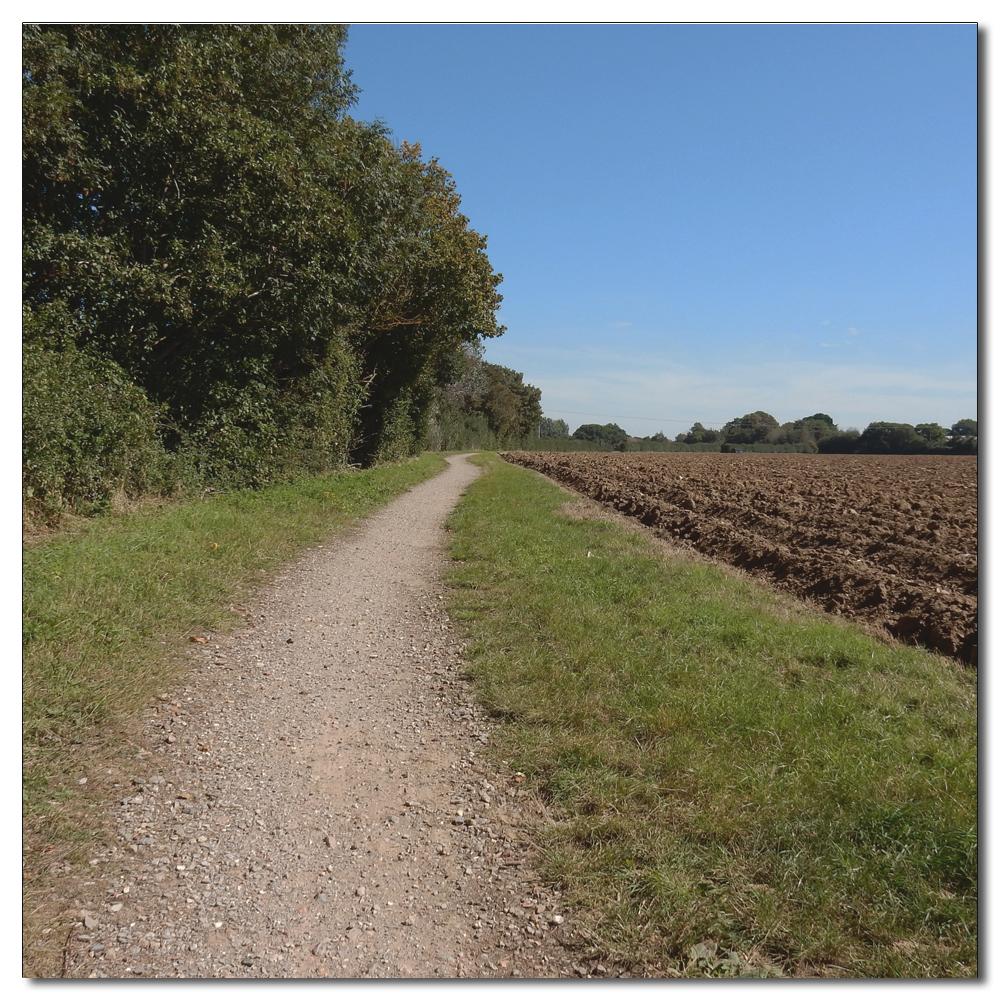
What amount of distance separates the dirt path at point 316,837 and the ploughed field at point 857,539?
2.86m

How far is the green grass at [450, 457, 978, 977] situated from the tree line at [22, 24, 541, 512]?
682 centimetres

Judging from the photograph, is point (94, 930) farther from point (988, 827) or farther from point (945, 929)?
point (988, 827)

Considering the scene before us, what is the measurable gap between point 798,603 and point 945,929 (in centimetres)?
510

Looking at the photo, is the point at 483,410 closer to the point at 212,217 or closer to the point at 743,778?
the point at 212,217

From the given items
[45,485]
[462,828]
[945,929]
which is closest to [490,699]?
[462,828]

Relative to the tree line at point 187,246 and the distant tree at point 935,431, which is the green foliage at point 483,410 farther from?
the distant tree at point 935,431

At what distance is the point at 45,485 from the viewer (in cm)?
798

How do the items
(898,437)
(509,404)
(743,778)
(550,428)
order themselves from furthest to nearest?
1. (550,428)
2. (509,404)
3. (898,437)
4. (743,778)

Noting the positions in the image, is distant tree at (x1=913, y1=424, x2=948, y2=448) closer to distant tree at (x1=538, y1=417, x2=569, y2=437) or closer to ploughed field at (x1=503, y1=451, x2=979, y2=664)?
ploughed field at (x1=503, y1=451, x2=979, y2=664)

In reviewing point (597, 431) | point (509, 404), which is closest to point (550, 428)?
point (597, 431)

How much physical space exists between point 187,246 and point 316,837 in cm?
1028

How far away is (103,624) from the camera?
495cm

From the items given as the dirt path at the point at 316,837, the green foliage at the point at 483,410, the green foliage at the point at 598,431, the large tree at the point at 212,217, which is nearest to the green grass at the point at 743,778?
the dirt path at the point at 316,837

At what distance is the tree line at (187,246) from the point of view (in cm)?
868
